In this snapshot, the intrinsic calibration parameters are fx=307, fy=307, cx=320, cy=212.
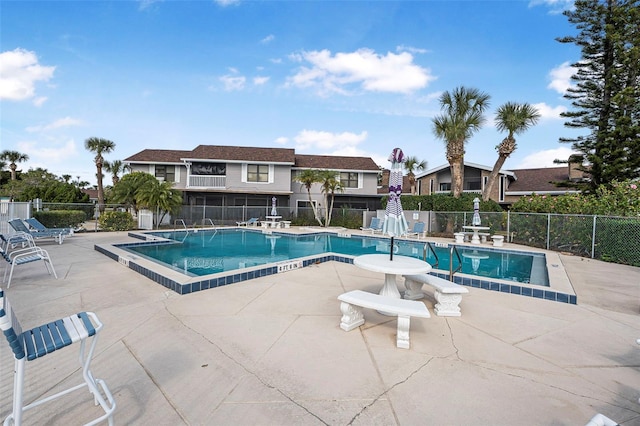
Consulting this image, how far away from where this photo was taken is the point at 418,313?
3240 millimetres

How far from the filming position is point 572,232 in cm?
1114

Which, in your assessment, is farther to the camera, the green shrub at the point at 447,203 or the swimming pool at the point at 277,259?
the green shrub at the point at 447,203

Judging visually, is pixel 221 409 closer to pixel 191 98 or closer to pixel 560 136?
pixel 191 98

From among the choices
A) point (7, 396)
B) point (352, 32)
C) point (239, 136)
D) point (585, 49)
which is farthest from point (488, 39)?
point (239, 136)

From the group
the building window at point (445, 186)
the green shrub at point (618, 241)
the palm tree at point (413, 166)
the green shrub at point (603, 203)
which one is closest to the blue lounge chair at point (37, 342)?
the green shrub at point (618, 241)

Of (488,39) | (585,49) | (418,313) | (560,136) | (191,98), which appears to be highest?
(585,49)

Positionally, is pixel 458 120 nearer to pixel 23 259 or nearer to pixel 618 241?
pixel 618 241

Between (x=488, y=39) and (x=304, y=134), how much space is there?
16831 mm

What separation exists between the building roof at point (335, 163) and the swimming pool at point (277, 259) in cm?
915

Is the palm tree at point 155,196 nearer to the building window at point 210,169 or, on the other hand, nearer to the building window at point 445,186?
the building window at point 210,169

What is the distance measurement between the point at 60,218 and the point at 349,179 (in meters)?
18.9

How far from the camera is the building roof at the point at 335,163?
25500mm

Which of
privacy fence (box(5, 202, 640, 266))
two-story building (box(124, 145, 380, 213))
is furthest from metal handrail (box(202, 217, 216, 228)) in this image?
two-story building (box(124, 145, 380, 213))

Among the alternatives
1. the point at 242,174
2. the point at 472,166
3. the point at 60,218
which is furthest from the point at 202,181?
the point at 472,166
